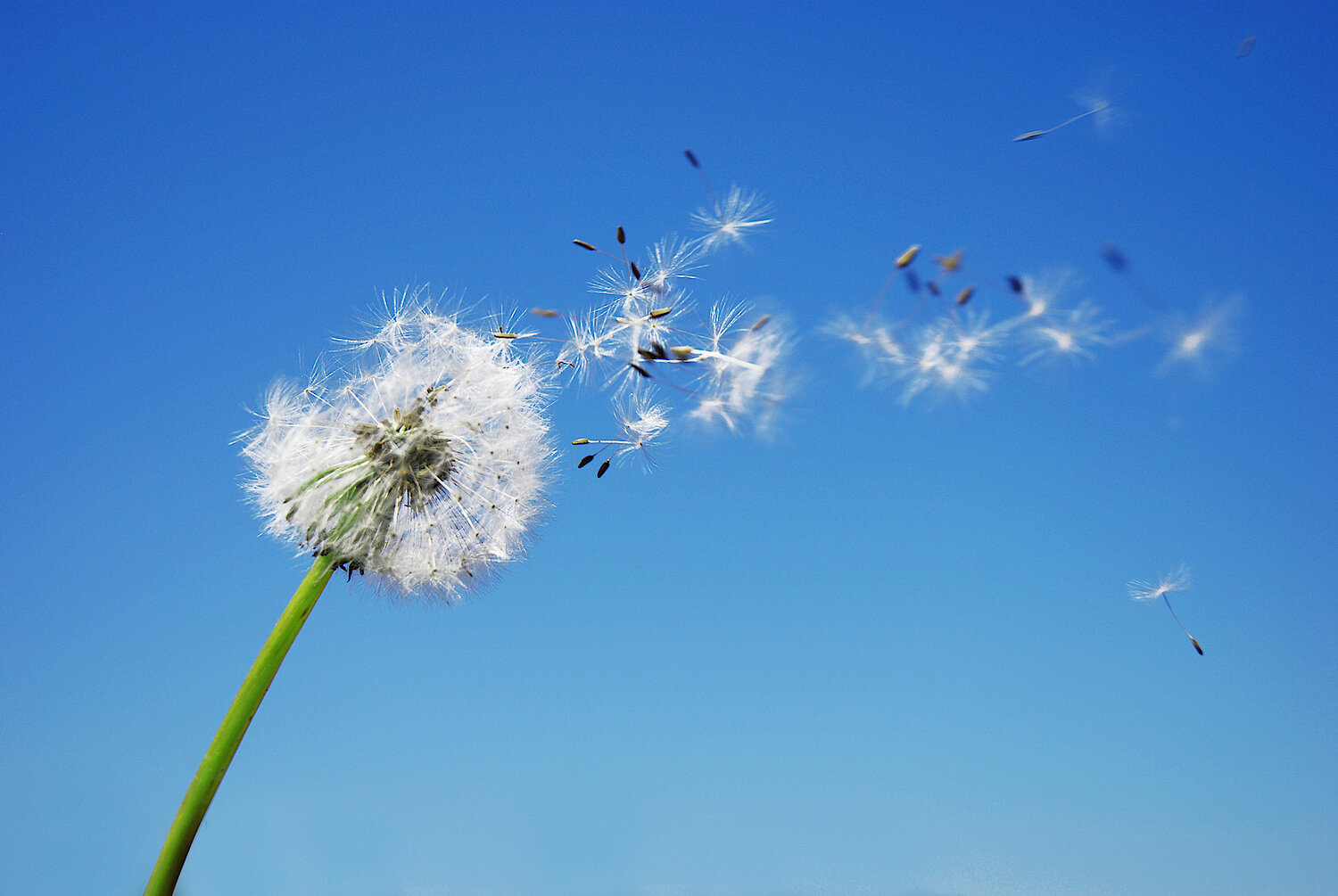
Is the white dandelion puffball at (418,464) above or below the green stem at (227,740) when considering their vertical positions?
above

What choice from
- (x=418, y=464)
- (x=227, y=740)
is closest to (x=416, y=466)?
(x=418, y=464)

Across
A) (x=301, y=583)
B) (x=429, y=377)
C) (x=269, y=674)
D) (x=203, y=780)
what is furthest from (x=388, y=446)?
(x=203, y=780)

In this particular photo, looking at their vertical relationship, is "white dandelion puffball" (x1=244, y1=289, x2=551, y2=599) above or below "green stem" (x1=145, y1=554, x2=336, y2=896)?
above

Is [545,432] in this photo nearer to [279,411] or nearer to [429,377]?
[429,377]
